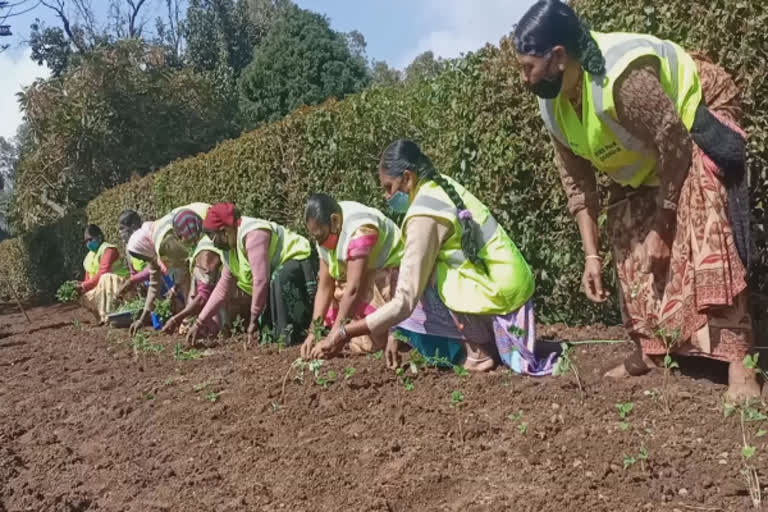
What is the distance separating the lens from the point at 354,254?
4293 mm

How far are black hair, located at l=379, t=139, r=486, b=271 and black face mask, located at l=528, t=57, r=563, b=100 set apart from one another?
0.84 m

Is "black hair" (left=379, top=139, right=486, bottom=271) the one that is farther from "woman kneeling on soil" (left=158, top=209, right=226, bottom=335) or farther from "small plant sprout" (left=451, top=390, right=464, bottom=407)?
"woman kneeling on soil" (left=158, top=209, right=226, bottom=335)

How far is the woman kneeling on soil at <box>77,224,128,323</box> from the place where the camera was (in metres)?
8.91

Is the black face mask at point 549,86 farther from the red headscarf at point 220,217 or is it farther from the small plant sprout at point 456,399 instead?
the red headscarf at point 220,217

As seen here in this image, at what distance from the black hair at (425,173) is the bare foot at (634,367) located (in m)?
0.81

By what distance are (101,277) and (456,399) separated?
7044 millimetres

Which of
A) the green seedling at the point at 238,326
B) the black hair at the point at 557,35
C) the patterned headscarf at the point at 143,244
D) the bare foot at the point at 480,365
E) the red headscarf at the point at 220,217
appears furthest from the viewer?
the patterned headscarf at the point at 143,244

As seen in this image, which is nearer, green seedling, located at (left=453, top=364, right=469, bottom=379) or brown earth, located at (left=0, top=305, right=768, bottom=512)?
brown earth, located at (left=0, top=305, right=768, bottom=512)

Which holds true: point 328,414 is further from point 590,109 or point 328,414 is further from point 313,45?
point 313,45

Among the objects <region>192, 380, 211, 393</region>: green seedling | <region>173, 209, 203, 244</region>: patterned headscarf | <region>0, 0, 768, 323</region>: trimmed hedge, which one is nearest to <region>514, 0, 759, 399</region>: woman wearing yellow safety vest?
<region>0, 0, 768, 323</region>: trimmed hedge

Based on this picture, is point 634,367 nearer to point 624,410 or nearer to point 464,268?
point 624,410

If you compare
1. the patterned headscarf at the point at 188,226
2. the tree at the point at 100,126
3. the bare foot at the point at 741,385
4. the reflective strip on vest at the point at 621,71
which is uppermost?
the tree at the point at 100,126

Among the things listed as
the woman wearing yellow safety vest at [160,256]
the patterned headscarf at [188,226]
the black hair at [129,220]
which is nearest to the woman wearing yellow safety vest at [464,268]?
the patterned headscarf at [188,226]

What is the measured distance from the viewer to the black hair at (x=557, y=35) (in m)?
2.71
